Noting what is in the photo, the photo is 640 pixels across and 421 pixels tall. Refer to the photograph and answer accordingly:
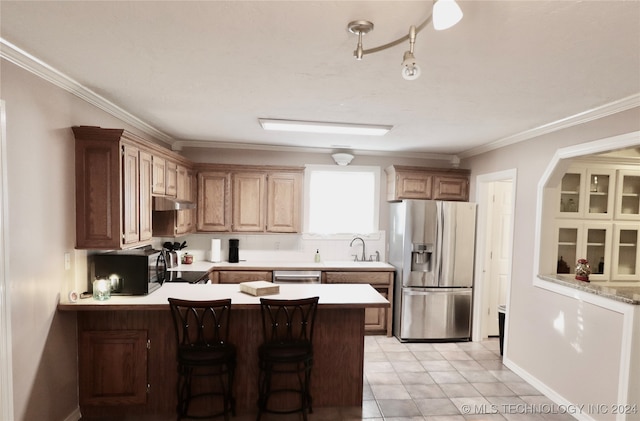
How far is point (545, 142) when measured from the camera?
3.38 metres

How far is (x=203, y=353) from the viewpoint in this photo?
8.17ft

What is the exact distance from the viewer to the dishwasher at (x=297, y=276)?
4457 millimetres

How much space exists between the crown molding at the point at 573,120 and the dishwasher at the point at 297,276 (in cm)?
271

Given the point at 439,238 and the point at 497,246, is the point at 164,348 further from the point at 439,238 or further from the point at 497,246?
the point at 497,246

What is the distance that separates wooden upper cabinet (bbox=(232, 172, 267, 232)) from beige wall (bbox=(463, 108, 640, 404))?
3.01 metres

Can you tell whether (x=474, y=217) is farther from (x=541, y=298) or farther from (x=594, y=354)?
(x=594, y=354)

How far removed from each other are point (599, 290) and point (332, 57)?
273 cm

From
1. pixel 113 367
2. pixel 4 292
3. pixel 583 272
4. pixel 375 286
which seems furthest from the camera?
pixel 375 286

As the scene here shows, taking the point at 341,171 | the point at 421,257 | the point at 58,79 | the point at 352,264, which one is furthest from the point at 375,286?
the point at 58,79

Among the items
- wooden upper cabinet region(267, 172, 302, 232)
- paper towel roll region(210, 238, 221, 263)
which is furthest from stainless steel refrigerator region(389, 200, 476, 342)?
paper towel roll region(210, 238, 221, 263)

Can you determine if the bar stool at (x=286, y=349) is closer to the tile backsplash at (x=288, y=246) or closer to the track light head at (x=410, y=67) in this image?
the track light head at (x=410, y=67)

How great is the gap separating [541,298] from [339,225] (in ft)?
8.72

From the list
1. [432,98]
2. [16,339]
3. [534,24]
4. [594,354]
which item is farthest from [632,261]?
[16,339]

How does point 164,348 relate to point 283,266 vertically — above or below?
below
